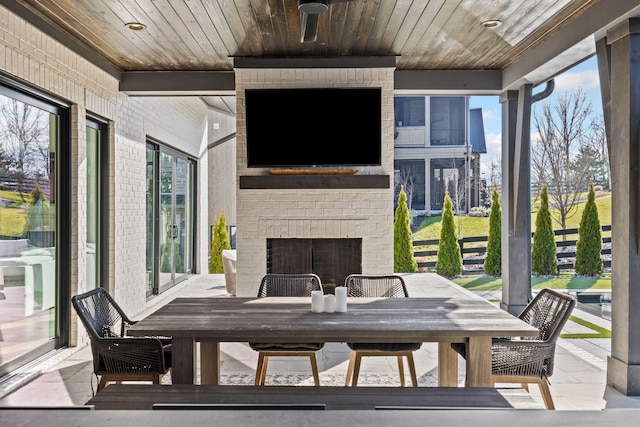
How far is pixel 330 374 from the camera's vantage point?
13.9ft

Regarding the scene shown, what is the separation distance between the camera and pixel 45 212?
449 cm

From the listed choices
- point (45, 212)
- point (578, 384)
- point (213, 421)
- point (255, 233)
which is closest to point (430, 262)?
point (255, 233)

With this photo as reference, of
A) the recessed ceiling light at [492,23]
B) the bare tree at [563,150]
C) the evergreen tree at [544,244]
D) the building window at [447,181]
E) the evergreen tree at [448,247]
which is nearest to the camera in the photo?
the recessed ceiling light at [492,23]

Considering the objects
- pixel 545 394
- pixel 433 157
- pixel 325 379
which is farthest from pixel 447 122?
pixel 545 394

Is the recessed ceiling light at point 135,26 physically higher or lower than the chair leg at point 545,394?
higher

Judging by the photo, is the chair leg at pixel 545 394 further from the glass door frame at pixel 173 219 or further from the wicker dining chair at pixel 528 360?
the glass door frame at pixel 173 219

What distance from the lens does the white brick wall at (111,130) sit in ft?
13.2

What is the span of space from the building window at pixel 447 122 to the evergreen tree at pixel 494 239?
1.25 meters

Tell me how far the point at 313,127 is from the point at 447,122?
4776 millimetres

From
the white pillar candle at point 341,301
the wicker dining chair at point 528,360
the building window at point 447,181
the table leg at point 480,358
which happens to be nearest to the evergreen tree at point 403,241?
the building window at point 447,181

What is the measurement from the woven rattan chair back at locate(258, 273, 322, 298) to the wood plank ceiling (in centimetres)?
188

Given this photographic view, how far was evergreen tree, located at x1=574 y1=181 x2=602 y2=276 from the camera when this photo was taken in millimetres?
7434

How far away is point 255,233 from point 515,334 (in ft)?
11.1

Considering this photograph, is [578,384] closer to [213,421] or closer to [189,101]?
[213,421]
